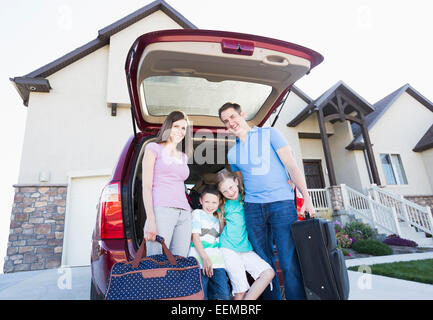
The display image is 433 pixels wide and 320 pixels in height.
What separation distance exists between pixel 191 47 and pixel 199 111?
1110 millimetres

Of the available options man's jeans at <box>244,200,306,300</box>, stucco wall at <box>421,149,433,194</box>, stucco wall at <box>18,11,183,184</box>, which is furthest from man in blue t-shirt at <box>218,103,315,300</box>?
stucco wall at <box>421,149,433,194</box>

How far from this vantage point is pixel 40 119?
24.3 feet

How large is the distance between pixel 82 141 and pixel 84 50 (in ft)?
10.3

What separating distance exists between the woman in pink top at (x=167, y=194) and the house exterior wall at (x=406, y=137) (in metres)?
11.7

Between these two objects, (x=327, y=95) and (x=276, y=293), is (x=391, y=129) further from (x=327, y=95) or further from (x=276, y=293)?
(x=276, y=293)

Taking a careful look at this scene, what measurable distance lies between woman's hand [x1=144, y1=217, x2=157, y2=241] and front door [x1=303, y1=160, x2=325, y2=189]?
10760mm

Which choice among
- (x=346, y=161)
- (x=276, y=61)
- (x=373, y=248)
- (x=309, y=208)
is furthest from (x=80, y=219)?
(x=346, y=161)

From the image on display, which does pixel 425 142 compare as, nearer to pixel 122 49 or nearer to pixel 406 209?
pixel 406 209

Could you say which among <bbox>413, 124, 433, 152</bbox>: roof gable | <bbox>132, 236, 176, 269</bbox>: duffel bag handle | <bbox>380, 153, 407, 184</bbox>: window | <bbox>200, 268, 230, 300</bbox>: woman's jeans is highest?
<bbox>413, 124, 433, 152</bbox>: roof gable

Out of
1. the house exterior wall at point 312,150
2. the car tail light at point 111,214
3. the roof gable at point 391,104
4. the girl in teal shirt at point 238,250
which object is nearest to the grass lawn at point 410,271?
the girl in teal shirt at point 238,250

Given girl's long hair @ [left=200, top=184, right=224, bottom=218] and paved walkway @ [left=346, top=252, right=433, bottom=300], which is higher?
girl's long hair @ [left=200, top=184, right=224, bottom=218]

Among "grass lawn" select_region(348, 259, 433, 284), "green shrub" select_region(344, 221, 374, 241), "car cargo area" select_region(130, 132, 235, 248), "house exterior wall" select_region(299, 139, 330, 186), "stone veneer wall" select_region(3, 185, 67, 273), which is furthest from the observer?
"house exterior wall" select_region(299, 139, 330, 186)

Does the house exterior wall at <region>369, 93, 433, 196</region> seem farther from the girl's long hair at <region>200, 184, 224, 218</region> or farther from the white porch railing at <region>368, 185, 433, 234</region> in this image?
the girl's long hair at <region>200, 184, 224, 218</region>

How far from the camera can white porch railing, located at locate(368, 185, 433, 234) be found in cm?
827
